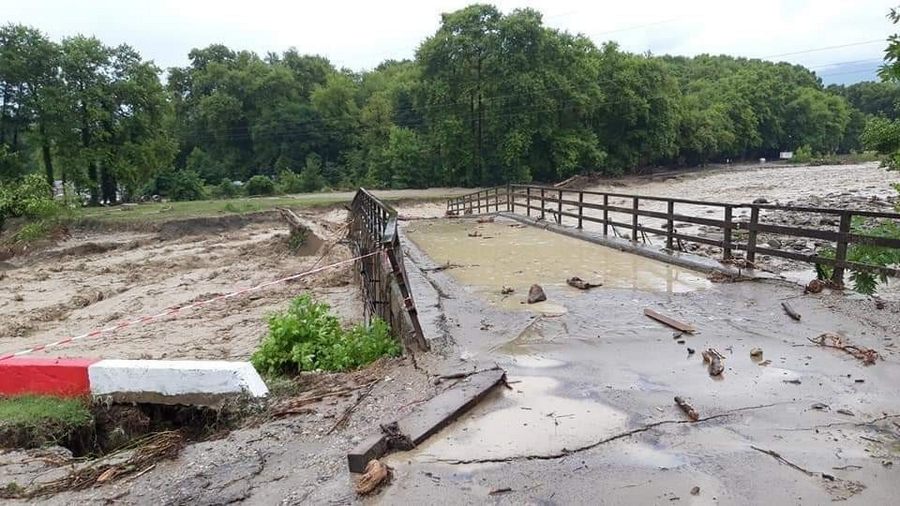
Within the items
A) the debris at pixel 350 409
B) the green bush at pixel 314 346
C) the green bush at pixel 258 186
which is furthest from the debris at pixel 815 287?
the green bush at pixel 258 186

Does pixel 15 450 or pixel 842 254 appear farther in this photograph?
pixel 842 254

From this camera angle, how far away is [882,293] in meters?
8.17

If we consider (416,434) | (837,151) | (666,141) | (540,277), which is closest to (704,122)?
(666,141)

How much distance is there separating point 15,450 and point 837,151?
132m

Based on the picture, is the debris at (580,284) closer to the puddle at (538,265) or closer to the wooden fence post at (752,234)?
the puddle at (538,265)

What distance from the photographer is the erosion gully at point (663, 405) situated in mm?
3537

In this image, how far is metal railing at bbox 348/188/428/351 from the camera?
20.7 ft

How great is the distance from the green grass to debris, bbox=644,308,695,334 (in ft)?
18.7

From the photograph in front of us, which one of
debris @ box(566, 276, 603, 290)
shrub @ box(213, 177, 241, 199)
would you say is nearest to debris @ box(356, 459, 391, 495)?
debris @ box(566, 276, 603, 290)

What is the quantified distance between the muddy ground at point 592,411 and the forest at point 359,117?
128ft

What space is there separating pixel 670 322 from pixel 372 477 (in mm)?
4407

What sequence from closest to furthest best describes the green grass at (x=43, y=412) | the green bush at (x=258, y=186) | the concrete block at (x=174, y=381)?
the green grass at (x=43, y=412) < the concrete block at (x=174, y=381) < the green bush at (x=258, y=186)

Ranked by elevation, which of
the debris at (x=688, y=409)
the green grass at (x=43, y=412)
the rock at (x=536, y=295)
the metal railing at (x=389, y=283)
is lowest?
the green grass at (x=43, y=412)

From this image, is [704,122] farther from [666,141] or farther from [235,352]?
[235,352]
